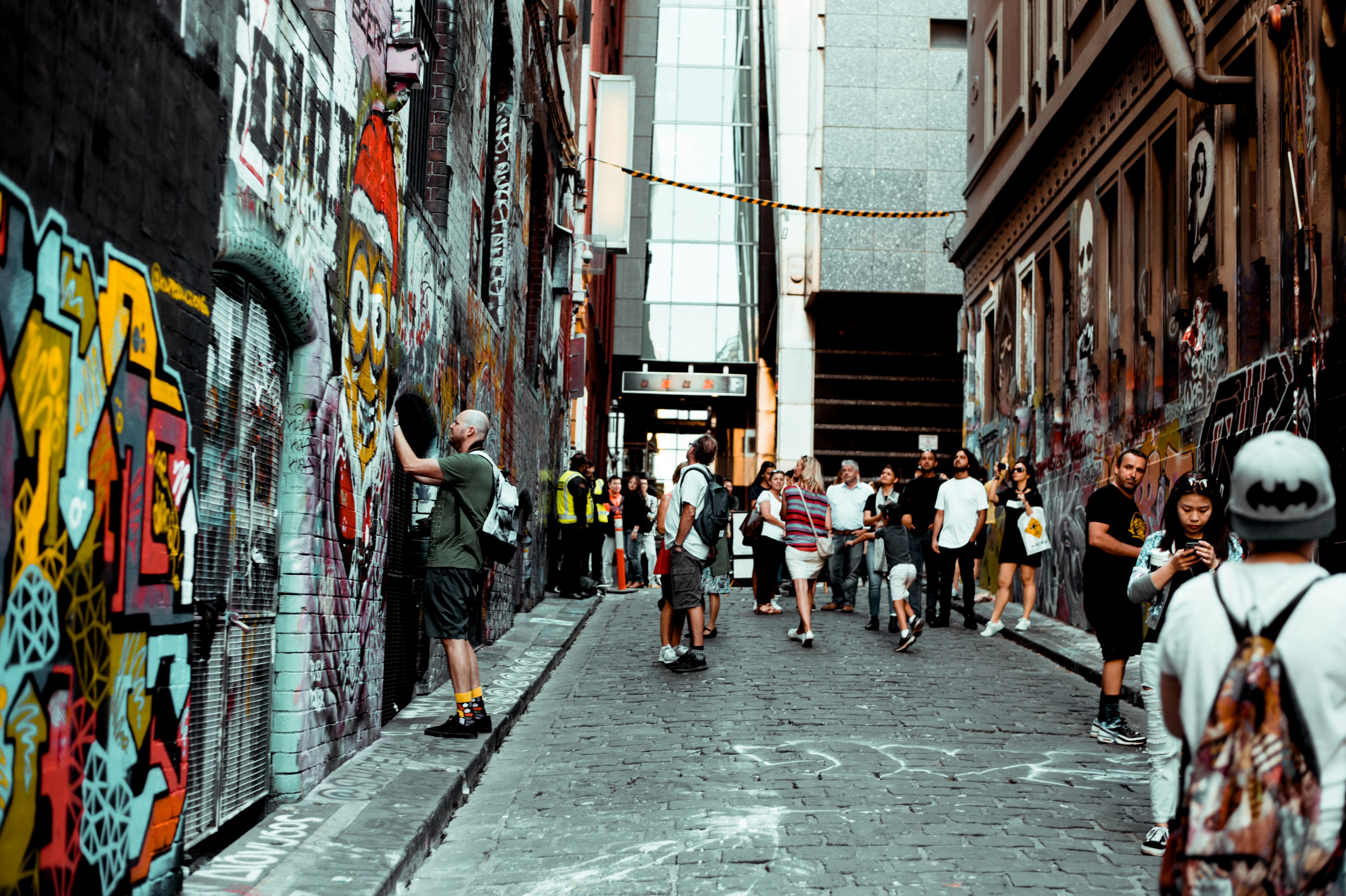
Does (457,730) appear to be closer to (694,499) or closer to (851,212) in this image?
(694,499)

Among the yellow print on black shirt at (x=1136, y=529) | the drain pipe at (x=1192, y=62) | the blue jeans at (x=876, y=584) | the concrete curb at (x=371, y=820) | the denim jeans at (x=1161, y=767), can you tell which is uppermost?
the drain pipe at (x=1192, y=62)

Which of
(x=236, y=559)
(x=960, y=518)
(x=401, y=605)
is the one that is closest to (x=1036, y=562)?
(x=960, y=518)

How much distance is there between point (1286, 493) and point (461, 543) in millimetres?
5199


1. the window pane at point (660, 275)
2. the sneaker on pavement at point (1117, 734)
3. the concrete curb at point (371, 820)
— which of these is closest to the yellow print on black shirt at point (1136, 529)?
the sneaker on pavement at point (1117, 734)

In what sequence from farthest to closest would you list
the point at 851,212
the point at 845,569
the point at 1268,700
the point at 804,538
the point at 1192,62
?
the point at 851,212 → the point at 845,569 → the point at 804,538 → the point at 1192,62 → the point at 1268,700

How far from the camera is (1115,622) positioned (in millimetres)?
7496

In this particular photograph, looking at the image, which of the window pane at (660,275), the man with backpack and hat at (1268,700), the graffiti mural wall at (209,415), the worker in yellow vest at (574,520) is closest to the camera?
the man with backpack and hat at (1268,700)

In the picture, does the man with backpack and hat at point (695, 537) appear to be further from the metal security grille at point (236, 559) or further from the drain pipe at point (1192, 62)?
the metal security grille at point (236, 559)

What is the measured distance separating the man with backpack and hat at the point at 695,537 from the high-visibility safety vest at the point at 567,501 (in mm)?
5824

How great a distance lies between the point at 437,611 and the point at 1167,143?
29.8 feet

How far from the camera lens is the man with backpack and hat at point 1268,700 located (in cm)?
266

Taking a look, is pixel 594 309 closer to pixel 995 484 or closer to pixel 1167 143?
pixel 995 484

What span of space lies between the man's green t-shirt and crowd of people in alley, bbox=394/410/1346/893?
0.01 meters

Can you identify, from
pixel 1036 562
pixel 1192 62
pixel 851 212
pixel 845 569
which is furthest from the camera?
pixel 851 212
